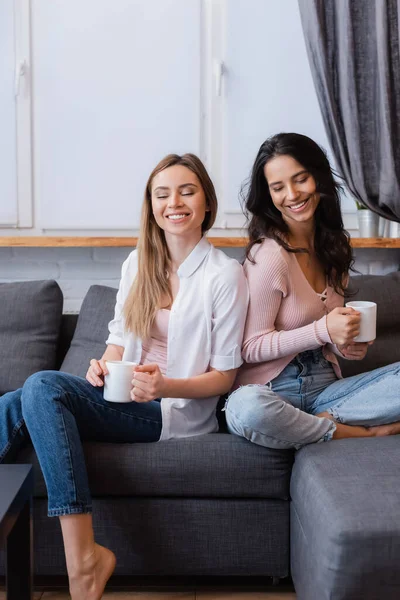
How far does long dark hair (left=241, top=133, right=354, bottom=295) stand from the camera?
6.78ft

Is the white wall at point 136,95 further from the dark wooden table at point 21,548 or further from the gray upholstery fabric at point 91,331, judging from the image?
the dark wooden table at point 21,548

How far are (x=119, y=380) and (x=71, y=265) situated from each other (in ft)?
4.54

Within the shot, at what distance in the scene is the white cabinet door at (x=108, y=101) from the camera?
9.64 feet

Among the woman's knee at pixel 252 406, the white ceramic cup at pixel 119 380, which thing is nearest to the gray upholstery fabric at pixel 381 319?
the woman's knee at pixel 252 406

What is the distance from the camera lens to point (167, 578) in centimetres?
194

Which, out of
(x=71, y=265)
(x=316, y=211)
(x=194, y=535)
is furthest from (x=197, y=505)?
(x=71, y=265)

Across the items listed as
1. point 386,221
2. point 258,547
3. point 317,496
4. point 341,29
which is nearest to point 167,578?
point 258,547

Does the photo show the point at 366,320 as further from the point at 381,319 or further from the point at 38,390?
the point at 38,390

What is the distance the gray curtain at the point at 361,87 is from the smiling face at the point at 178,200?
981mm

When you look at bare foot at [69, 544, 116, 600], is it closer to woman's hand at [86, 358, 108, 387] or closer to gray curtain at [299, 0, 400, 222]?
woman's hand at [86, 358, 108, 387]

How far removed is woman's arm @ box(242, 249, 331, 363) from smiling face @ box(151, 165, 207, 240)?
212 millimetres

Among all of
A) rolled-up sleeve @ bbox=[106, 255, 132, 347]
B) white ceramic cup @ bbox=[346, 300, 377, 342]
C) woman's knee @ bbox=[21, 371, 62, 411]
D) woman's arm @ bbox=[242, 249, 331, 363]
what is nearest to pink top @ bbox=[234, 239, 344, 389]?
woman's arm @ bbox=[242, 249, 331, 363]

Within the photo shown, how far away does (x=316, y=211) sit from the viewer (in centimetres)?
214

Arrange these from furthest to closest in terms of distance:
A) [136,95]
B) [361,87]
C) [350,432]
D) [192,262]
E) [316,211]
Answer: [136,95] → [361,87] → [316,211] → [192,262] → [350,432]
